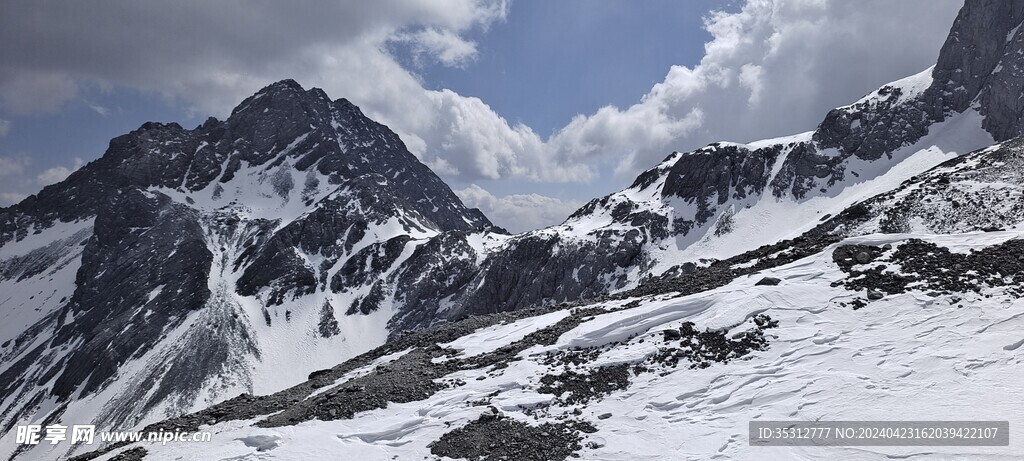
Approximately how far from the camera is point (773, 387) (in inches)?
616

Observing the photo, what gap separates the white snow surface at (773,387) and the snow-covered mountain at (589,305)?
0.30 feet

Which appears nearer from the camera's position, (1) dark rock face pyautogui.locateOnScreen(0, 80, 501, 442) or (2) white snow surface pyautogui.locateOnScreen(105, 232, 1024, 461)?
(2) white snow surface pyautogui.locateOnScreen(105, 232, 1024, 461)

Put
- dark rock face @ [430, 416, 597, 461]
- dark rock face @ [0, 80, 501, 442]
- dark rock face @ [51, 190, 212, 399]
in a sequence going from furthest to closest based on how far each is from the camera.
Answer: dark rock face @ [51, 190, 212, 399]
dark rock face @ [0, 80, 501, 442]
dark rock face @ [430, 416, 597, 461]

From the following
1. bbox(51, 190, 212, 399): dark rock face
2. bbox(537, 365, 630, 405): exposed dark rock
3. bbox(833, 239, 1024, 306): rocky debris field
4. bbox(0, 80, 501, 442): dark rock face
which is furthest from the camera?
bbox(51, 190, 212, 399): dark rock face

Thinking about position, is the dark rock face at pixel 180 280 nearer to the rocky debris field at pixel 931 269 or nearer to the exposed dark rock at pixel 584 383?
the exposed dark rock at pixel 584 383

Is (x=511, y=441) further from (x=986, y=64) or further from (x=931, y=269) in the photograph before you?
(x=986, y=64)

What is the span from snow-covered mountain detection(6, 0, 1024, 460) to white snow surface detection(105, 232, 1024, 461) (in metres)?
0.09

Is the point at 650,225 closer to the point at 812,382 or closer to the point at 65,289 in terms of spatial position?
the point at 812,382

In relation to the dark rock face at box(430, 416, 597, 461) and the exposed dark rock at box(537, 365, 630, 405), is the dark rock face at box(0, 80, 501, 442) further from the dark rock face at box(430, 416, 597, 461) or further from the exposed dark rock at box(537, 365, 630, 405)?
the exposed dark rock at box(537, 365, 630, 405)

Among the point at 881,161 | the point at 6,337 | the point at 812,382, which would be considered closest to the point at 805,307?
the point at 812,382

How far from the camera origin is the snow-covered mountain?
51.7 feet

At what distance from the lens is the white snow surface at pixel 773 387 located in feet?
44.2

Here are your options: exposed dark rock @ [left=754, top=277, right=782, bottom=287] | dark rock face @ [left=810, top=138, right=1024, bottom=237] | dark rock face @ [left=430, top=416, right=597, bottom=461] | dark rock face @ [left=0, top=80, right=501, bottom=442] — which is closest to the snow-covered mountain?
dark rock face @ [left=430, top=416, right=597, bottom=461]

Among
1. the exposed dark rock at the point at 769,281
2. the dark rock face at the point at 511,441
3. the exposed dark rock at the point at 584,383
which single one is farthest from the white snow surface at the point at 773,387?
the dark rock face at the point at 511,441
